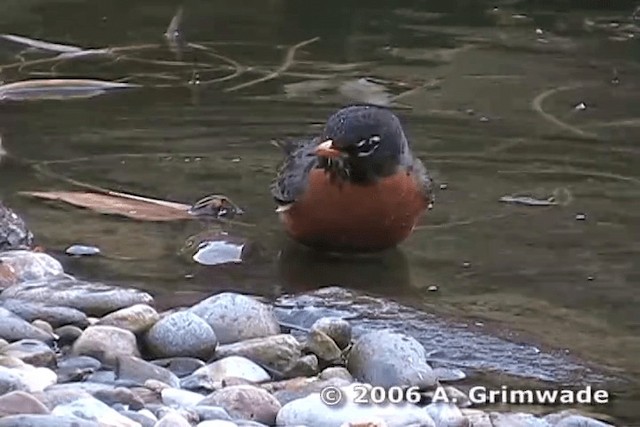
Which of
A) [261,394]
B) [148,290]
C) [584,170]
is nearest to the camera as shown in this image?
[261,394]

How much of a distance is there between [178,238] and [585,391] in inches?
81.5

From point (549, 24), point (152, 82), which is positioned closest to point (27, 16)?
point (152, 82)

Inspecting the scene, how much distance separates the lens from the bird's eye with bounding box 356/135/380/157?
5730 mm

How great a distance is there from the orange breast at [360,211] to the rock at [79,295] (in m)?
0.96

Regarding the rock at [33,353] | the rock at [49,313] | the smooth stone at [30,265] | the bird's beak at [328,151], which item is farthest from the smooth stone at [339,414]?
the bird's beak at [328,151]

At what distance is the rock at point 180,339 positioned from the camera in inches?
175

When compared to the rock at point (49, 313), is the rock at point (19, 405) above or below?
above

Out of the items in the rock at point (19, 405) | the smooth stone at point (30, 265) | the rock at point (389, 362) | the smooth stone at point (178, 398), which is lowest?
the smooth stone at point (30, 265)

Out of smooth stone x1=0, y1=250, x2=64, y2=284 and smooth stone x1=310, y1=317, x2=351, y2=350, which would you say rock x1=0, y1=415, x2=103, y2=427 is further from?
smooth stone x1=0, y1=250, x2=64, y2=284

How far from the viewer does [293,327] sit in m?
4.97

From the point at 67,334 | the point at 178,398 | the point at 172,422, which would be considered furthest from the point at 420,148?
the point at 172,422

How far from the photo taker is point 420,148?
7.33 metres

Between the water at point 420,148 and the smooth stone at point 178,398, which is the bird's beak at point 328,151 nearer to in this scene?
the water at point 420,148

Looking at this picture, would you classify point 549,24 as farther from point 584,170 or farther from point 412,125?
point 584,170
